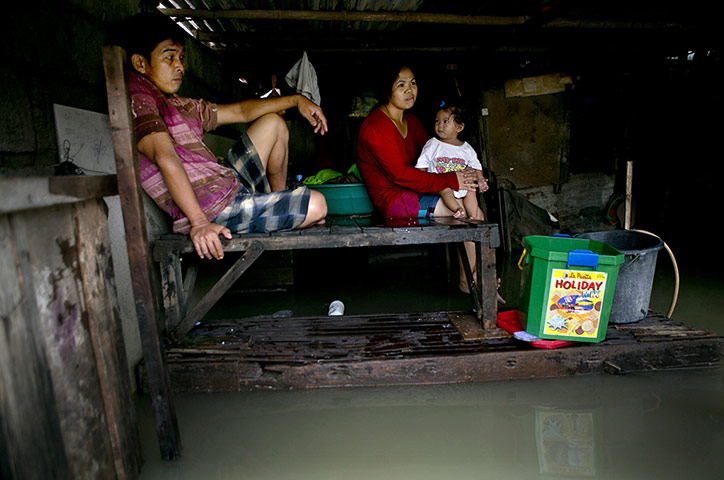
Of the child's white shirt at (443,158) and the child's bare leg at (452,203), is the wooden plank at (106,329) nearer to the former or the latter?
the child's bare leg at (452,203)

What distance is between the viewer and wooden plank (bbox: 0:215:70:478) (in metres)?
0.98

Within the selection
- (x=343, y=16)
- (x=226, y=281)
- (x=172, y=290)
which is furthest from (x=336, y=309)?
(x=343, y=16)

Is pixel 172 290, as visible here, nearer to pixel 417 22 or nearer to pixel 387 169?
pixel 387 169

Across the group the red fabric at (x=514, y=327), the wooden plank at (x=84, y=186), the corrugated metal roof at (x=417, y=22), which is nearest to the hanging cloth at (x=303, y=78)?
the corrugated metal roof at (x=417, y=22)

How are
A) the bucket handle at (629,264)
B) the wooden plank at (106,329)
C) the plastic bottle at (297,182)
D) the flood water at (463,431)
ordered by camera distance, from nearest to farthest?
the wooden plank at (106,329)
the flood water at (463,431)
the bucket handle at (629,264)
the plastic bottle at (297,182)

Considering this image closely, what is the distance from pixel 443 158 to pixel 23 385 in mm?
3204

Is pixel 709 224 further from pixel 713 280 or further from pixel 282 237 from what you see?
pixel 282 237

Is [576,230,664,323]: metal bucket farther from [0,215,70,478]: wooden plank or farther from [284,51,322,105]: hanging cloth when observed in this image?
[284,51,322,105]: hanging cloth

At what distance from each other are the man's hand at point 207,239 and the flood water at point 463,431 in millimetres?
789

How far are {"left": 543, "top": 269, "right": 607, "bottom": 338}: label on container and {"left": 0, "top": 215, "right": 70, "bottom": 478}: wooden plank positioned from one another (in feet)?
7.35

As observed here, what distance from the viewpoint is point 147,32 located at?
7.36 ft

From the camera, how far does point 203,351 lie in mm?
2373

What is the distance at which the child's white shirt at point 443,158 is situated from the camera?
363cm

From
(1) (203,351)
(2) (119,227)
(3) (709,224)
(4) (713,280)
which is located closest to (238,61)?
(2) (119,227)
